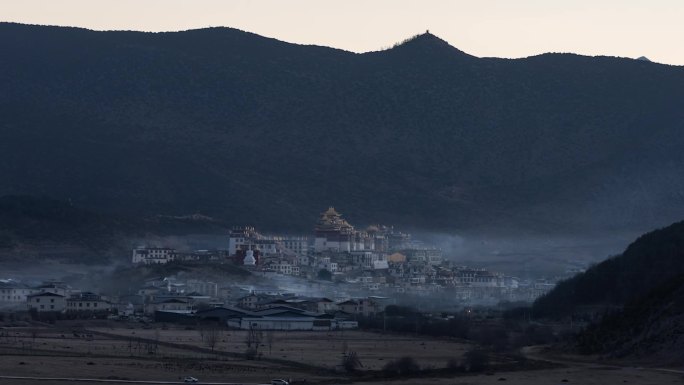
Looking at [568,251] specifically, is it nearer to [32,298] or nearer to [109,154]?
[109,154]

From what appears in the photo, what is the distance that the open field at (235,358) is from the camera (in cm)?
5953

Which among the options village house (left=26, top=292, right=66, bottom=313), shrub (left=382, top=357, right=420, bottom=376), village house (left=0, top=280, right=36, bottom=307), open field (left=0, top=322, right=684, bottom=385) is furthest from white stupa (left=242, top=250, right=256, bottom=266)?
shrub (left=382, top=357, right=420, bottom=376)

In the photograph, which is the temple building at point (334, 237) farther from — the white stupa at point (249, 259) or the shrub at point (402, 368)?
the shrub at point (402, 368)

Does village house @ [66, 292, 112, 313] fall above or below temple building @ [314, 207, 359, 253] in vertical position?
below

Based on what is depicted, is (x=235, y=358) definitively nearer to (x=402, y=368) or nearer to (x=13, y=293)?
(x=402, y=368)

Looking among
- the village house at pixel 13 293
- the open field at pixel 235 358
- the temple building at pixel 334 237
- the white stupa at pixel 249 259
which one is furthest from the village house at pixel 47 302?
the temple building at pixel 334 237

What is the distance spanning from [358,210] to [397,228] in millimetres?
6437

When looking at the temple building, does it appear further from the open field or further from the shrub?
the shrub

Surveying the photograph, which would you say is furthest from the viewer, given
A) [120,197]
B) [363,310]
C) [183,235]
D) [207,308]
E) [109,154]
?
[109,154]

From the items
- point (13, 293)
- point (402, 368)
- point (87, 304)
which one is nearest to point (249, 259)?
point (13, 293)

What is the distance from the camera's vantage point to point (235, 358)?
225 feet

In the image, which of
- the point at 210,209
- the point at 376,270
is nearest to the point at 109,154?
the point at 210,209

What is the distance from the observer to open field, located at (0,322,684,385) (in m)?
59.5

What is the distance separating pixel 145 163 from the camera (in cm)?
19462
